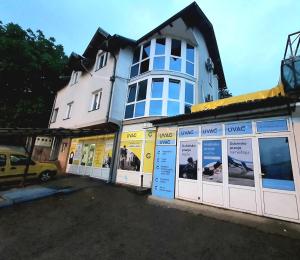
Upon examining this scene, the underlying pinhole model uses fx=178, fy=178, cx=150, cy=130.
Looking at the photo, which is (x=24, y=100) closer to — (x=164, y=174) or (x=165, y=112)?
(x=165, y=112)

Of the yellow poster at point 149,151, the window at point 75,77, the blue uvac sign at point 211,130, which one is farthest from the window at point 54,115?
the blue uvac sign at point 211,130

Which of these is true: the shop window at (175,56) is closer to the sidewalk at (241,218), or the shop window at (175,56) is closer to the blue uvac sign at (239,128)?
the blue uvac sign at (239,128)

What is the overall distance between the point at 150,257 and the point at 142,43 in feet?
46.0

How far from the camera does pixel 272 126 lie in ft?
19.9

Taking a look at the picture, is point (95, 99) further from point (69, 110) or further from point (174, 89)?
point (174, 89)

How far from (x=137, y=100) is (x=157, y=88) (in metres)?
1.64

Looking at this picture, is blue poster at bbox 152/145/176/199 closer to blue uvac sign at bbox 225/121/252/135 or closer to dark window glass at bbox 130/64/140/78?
blue uvac sign at bbox 225/121/252/135

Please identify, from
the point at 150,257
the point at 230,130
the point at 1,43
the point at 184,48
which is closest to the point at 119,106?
the point at 184,48

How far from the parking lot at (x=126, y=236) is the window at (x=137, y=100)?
6.48 metres

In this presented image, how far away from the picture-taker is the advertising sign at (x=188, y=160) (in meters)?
7.62

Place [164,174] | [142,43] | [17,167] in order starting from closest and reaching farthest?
[164,174], [17,167], [142,43]

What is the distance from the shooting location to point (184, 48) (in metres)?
13.3

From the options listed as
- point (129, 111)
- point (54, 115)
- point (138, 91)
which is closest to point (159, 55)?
point (138, 91)

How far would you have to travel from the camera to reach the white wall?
43.5ft
